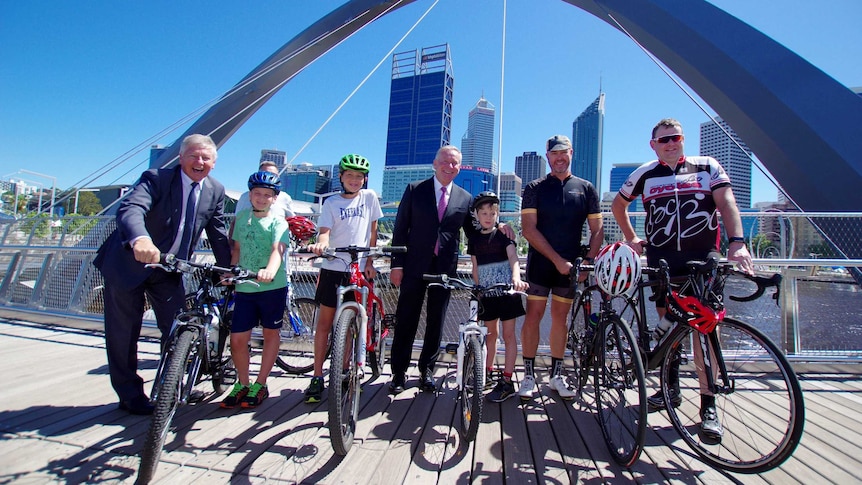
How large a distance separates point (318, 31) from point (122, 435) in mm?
14360

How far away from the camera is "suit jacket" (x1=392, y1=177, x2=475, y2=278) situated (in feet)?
9.54

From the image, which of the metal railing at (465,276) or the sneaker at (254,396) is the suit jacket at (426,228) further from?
the sneaker at (254,396)

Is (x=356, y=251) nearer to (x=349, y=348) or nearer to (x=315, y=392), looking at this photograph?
(x=349, y=348)

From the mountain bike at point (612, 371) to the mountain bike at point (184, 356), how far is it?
2.17m

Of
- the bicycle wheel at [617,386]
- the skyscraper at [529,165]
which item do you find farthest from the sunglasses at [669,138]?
the skyscraper at [529,165]

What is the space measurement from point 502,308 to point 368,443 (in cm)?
138

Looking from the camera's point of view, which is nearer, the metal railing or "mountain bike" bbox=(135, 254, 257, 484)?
"mountain bike" bbox=(135, 254, 257, 484)

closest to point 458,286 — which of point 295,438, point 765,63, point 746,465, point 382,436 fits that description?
point 382,436

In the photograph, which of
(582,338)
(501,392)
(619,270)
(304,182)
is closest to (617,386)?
(582,338)

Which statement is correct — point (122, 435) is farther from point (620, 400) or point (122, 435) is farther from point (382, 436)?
point (620, 400)

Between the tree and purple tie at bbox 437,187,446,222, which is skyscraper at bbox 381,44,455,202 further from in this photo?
purple tie at bbox 437,187,446,222

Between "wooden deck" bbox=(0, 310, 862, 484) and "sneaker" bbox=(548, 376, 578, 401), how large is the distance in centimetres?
6

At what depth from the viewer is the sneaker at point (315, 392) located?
269 cm

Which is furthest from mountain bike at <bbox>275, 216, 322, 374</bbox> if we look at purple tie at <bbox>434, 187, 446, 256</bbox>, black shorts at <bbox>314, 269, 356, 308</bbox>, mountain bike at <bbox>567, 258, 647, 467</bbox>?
mountain bike at <bbox>567, 258, 647, 467</bbox>
